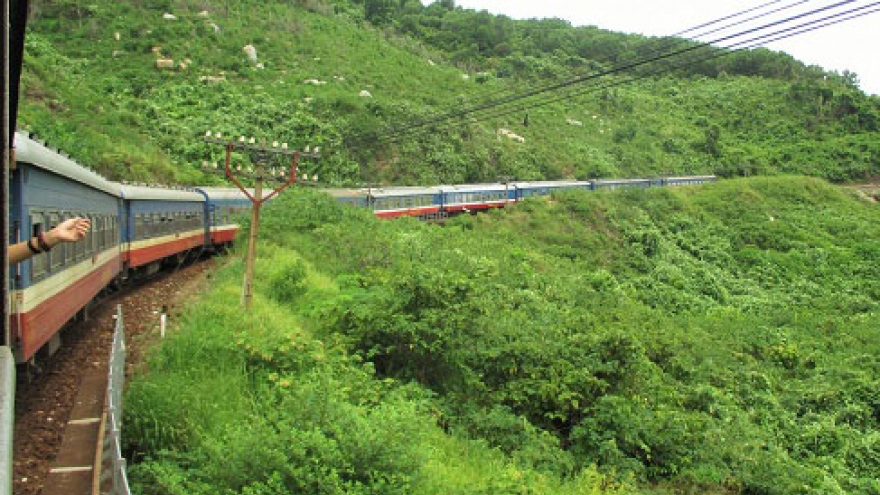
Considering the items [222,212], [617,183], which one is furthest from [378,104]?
[222,212]

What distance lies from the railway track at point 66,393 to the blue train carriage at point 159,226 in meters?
1.45

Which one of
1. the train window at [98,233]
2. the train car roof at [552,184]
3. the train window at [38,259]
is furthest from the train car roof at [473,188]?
the train window at [38,259]

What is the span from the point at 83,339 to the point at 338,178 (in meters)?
28.0

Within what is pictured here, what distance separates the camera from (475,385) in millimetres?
11078

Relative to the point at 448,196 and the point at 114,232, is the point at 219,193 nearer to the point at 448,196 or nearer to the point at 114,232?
the point at 114,232

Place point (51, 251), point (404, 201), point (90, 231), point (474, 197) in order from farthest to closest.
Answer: point (474, 197)
point (404, 201)
point (90, 231)
point (51, 251)

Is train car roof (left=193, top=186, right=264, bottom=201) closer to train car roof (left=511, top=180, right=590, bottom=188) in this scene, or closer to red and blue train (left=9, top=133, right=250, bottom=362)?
red and blue train (left=9, top=133, right=250, bottom=362)

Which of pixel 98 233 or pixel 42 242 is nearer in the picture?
pixel 42 242

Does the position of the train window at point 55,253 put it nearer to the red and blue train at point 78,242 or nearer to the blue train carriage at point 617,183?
the red and blue train at point 78,242

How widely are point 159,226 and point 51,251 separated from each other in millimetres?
8975

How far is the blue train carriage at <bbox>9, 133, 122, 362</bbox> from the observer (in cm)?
627

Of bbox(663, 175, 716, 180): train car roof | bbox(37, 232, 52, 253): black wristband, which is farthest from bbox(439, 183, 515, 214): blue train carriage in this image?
bbox(37, 232, 52, 253): black wristband

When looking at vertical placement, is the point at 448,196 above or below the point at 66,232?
above

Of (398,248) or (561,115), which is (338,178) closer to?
(398,248)
